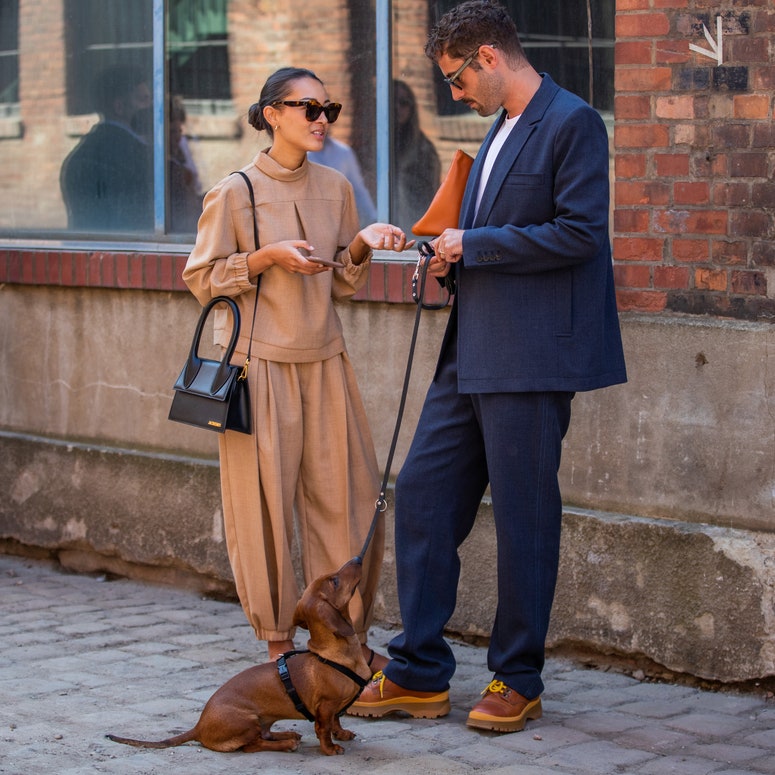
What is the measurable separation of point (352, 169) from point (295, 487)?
1.84 m

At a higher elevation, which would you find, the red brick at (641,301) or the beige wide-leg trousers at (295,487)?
the red brick at (641,301)

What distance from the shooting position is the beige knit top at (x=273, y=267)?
195 inches

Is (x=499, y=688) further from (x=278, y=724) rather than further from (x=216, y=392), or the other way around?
(x=216, y=392)

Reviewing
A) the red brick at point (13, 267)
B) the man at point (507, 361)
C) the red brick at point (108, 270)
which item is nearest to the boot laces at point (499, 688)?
the man at point (507, 361)

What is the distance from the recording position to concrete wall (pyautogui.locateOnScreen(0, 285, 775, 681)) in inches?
199

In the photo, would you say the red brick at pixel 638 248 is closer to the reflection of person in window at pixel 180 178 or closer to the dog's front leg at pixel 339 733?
the dog's front leg at pixel 339 733

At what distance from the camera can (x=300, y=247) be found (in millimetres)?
4820

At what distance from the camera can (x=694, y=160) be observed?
5117mm

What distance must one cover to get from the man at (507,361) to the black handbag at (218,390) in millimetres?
633

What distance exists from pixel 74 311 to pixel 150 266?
0.64m

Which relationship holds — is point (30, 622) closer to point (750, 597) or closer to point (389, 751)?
point (389, 751)

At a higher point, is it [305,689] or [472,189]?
[472,189]

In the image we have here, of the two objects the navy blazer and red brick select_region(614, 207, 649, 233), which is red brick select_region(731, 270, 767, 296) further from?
the navy blazer

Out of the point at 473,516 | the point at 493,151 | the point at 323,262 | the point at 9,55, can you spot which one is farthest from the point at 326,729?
the point at 9,55
